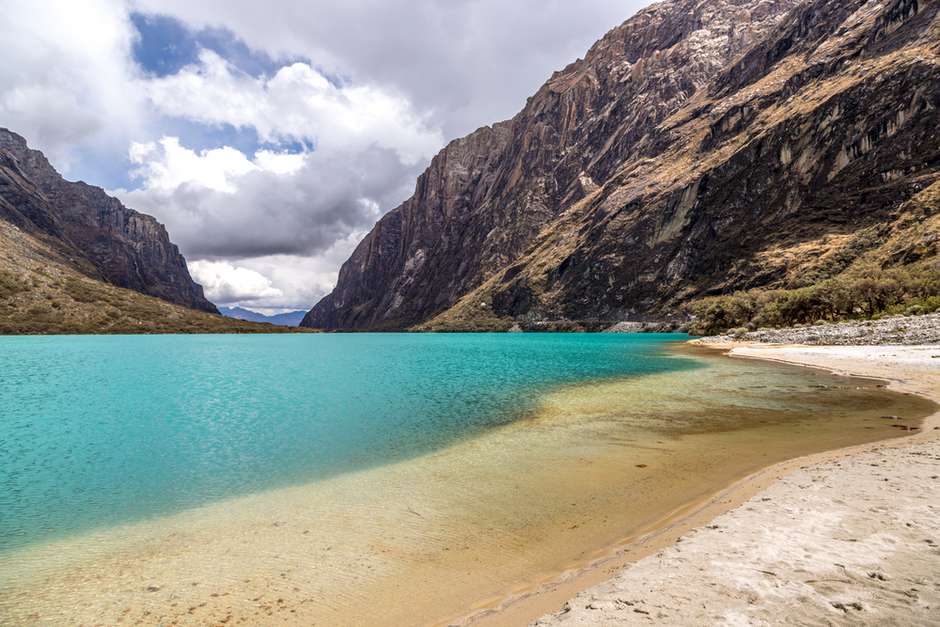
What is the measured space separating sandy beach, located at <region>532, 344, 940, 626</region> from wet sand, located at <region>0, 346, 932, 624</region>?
3.82ft

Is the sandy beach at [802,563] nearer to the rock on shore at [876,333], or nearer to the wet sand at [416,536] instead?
the wet sand at [416,536]

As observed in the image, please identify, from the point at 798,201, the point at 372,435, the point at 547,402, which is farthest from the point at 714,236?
the point at 372,435

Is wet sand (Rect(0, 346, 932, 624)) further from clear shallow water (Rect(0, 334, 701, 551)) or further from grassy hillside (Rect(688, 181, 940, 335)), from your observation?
grassy hillside (Rect(688, 181, 940, 335))

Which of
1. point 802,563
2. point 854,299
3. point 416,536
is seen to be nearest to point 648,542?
point 802,563

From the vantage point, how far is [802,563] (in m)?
7.55

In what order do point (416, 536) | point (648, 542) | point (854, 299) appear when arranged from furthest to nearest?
point (854, 299) < point (416, 536) < point (648, 542)

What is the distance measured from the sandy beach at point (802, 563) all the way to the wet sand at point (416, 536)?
116 cm

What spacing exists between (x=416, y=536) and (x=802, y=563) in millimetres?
7531

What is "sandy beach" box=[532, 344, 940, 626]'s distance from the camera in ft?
20.4

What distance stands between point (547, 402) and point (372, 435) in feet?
42.4

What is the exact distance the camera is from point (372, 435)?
22484 millimetres

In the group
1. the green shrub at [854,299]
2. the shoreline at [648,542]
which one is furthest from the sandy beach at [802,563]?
the green shrub at [854,299]

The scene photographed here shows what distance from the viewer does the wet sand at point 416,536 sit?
27.1ft

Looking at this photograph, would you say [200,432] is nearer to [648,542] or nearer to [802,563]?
[648,542]
